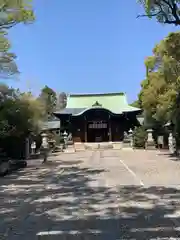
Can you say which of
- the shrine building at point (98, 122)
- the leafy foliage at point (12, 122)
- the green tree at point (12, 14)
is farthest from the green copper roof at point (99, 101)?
the green tree at point (12, 14)

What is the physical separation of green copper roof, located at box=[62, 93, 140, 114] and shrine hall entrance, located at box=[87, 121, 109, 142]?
329 centimetres

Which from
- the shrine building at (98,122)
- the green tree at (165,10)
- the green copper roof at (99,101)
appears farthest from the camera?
the green copper roof at (99,101)

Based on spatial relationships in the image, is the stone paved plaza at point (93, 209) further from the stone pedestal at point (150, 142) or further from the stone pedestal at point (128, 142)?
the stone pedestal at point (128, 142)

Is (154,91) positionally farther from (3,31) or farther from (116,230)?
(116,230)

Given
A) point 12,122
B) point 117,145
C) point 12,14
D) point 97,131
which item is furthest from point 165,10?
point 97,131

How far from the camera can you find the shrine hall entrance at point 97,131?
159 feet

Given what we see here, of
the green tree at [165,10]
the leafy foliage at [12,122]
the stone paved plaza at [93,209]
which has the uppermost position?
the green tree at [165,10]

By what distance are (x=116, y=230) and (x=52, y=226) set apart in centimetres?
121

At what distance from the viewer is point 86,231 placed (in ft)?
20.7

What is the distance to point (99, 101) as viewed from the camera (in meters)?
55.1

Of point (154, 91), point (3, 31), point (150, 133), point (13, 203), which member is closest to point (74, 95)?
point (150, 133)

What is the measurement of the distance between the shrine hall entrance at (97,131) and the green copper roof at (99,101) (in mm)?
3292

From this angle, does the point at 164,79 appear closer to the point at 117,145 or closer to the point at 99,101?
the point at 117,145

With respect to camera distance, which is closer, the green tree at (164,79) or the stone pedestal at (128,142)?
the green tree at (164,79)
